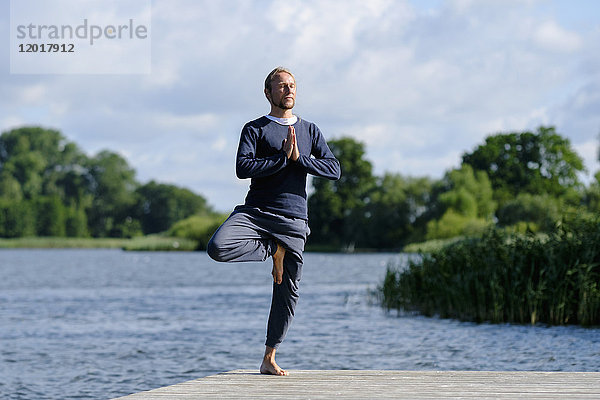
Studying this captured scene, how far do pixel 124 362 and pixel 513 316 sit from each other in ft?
23.8

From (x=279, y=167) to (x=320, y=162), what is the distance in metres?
0.31

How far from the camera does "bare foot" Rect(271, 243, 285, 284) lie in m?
5.21

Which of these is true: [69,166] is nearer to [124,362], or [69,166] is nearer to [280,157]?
[124,362]

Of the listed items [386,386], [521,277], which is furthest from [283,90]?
[521,277]

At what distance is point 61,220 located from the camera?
83500 mm

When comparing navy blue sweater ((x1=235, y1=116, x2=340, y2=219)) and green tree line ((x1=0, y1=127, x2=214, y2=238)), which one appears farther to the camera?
green tree line ((x1=0, y1=127, x2=214, y2=238))

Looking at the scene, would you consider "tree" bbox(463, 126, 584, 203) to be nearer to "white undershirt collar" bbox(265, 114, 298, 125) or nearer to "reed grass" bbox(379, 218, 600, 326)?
"reed grass" bbox(379, 218, 600, 326)

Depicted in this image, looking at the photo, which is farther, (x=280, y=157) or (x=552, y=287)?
(x=552, y=287)

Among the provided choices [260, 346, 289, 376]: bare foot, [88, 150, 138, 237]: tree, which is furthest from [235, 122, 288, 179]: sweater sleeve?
[88, 150, 138, 237]: tree

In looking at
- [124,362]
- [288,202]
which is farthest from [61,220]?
[288,202]

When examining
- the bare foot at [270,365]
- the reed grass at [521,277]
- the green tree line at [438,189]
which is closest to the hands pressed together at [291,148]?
the bare foot at [270,365]

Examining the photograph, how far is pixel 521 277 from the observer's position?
14.5 meters

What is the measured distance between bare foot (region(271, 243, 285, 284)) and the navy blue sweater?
0.26 m

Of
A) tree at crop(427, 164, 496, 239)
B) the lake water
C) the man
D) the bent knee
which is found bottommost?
the lake water
